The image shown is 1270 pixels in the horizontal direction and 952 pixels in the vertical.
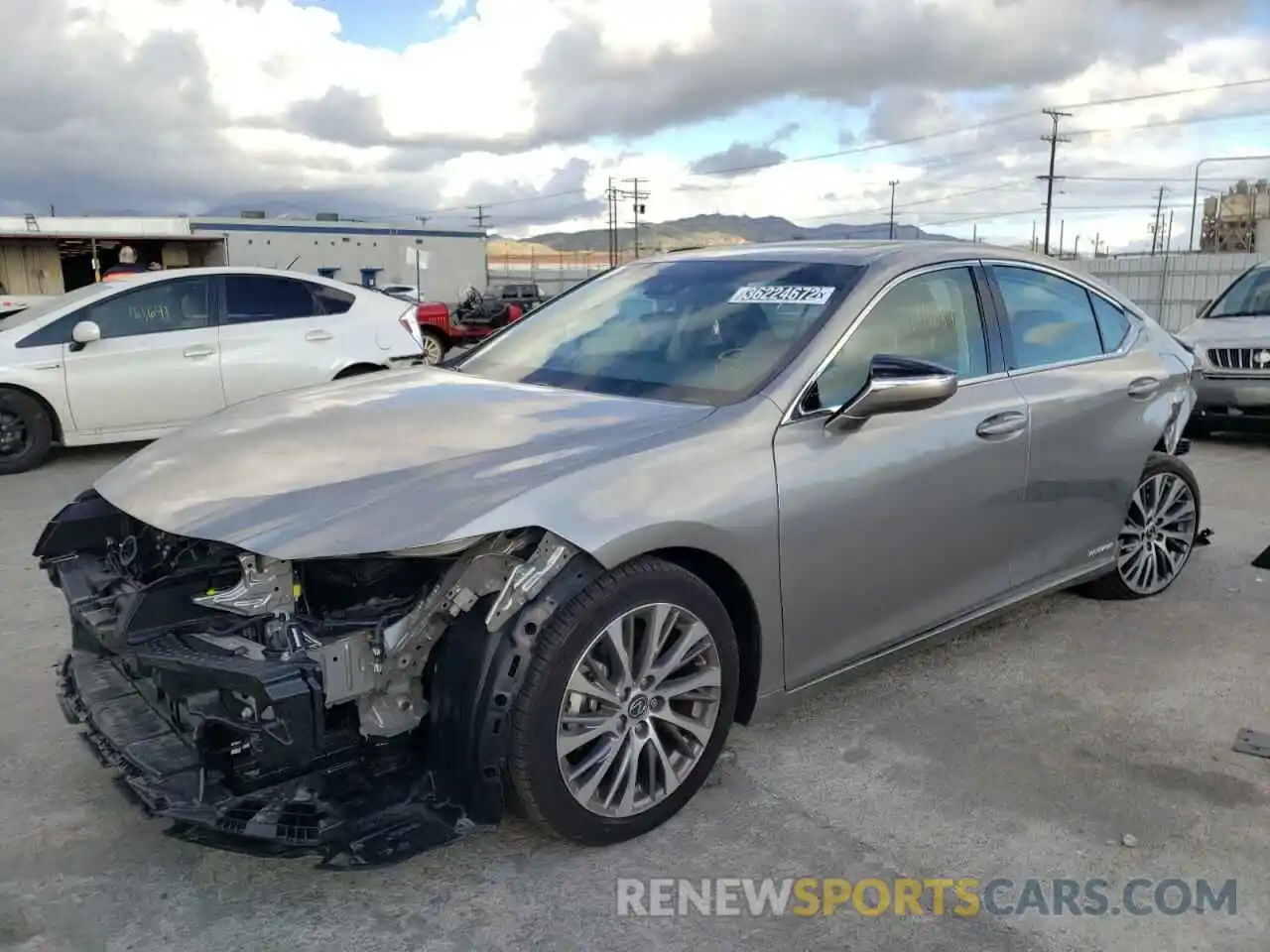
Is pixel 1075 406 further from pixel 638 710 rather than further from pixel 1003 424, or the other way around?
pixel 638 710

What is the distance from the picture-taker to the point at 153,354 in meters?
8.29

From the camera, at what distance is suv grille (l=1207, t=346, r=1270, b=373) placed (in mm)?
8844

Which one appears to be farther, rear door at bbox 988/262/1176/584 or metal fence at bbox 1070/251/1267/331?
metal fence at bbox 1070/251/1267/331

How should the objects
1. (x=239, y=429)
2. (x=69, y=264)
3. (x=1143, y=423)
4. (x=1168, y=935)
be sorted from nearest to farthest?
(x=1168, y=935) < (x=239, y=429) < (x=1143, y=423) < (x=69, y=264)

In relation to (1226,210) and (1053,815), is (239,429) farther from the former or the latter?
(1226,210)

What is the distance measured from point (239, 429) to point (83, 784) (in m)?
1.21

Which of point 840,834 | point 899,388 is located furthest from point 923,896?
point 899,388

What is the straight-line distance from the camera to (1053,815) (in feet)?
10.3

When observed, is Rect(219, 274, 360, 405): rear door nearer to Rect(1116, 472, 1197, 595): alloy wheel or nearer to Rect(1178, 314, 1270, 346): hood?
Rect(1116, 472, 1197, 595): alloy wheel

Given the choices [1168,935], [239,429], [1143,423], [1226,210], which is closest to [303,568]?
[239,429]

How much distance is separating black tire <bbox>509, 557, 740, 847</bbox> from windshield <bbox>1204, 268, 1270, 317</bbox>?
8757mm

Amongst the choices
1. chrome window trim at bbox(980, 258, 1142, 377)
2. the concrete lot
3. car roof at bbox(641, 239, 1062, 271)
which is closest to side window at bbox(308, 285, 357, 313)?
the concrete lot

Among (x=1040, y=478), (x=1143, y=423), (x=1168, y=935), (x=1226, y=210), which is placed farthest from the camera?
(x=1226, y=210)

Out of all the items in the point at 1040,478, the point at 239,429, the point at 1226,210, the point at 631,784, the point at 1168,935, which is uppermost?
the point at 1226,210
